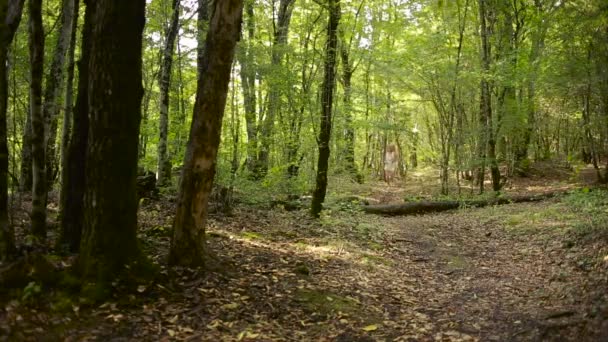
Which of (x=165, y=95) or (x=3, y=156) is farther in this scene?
(x=165, y=95)

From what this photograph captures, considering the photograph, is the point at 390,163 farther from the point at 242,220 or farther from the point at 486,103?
the point at 242,220

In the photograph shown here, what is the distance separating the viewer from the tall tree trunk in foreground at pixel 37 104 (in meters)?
5.71

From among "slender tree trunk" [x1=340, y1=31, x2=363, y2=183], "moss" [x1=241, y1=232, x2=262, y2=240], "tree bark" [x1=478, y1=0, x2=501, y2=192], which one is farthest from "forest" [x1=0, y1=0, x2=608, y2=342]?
"slender tree trunk" [x1=340, y1=31, x2=363, y2=183]

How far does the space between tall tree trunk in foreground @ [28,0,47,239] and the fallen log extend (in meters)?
10.3

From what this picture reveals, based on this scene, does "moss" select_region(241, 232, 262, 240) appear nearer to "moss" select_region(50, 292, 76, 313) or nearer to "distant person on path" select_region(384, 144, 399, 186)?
"moss" select_region(50, 292, 76, 313)

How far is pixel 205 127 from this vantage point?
18.6 feet

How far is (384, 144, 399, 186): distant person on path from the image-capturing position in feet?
87.2

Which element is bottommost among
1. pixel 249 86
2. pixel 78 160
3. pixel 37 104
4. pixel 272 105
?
pixel 78 160

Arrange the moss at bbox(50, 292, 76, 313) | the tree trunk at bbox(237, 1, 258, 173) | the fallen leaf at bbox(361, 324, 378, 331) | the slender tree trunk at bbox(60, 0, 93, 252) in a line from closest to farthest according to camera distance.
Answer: the moss at bbox(50, 292, 76, 313) < the fallen leaf at bbox(361, 324, 378, 331) < the slender tree trunk at bbox(60, 0, 93, 252) < the tree trunk at bbox(237, 1, 258, 173)

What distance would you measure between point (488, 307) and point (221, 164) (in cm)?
655

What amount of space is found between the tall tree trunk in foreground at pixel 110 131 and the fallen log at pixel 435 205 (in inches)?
408

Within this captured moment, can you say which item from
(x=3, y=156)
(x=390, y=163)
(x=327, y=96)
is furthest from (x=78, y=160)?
(x=390, y=163)

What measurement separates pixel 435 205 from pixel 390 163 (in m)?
11.2

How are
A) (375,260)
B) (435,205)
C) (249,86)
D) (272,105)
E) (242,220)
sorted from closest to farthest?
(375,260), (242,220), (272,105), (249,86), (435,205)
